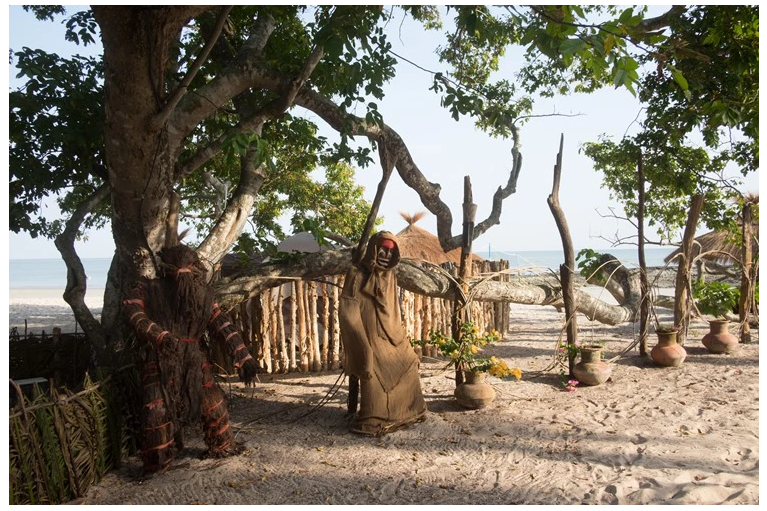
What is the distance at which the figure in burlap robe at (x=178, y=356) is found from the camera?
422cm

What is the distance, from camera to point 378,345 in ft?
17.3

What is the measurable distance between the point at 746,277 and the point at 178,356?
779cm

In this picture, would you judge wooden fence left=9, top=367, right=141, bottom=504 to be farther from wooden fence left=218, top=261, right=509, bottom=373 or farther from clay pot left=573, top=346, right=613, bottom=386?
clay pot left=573, top=346, right=613, bottom=386

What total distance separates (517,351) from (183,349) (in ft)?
18.3

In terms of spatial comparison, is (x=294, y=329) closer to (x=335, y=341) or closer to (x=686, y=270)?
(x=335, y=341)

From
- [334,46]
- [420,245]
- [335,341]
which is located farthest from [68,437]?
[420,245]

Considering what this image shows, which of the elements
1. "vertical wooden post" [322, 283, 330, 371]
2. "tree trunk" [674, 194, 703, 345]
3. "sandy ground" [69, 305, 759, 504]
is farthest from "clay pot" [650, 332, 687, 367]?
"vertical wooden post" [322, 283, 330, 371]

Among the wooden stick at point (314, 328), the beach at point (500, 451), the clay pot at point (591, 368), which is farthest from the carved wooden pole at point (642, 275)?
the wooden stick at point (314, 328)

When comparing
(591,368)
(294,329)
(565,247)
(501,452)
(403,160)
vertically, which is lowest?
(501,452)

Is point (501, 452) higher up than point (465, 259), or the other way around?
point (465, 259)

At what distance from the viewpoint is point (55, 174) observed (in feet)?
20.2

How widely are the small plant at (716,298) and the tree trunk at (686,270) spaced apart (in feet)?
2.87

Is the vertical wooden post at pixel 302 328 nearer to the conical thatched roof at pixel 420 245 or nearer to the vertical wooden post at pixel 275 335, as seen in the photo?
the vertical wooden post at pixel 275 335

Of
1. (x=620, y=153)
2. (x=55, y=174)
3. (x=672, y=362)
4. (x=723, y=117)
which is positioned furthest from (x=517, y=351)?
(x=55, y=174)
